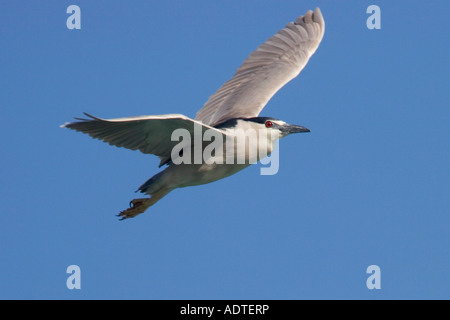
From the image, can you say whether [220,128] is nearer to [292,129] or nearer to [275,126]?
[275,126]

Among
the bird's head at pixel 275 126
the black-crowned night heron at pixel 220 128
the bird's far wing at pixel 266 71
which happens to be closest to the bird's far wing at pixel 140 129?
the black-crowned night heron at pixel 220 128

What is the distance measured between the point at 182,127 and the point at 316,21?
4955 millimetres

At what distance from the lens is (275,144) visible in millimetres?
9375

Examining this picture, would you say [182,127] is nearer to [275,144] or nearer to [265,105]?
Result: [275,144]

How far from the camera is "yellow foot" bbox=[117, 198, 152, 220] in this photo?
9438 millimetres

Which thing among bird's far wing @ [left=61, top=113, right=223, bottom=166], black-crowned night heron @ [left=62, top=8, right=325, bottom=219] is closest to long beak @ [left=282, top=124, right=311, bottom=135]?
black-crowned night heron @ [left=62, top=8, right=325, bottom=219]

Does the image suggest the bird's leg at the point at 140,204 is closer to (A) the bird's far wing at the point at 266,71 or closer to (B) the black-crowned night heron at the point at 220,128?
(B) the black-crowned night heron at the point at 220,128

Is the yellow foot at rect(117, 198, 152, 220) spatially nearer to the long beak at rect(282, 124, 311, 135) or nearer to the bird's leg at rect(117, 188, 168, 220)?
the bird's leg at rect(117, 188, 168, 220)

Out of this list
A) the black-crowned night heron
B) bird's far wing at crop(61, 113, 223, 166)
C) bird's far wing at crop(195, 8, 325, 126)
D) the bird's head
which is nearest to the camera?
bird's far wing at crop(61, 113, 223, 166)

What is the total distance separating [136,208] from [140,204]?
102 mm

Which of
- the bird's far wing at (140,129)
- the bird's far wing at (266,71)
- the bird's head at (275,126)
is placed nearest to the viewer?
the bird's far wing at (140,129)

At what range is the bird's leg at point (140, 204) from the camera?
9.29 m

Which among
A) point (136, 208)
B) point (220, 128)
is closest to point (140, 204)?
point (136, 208)
